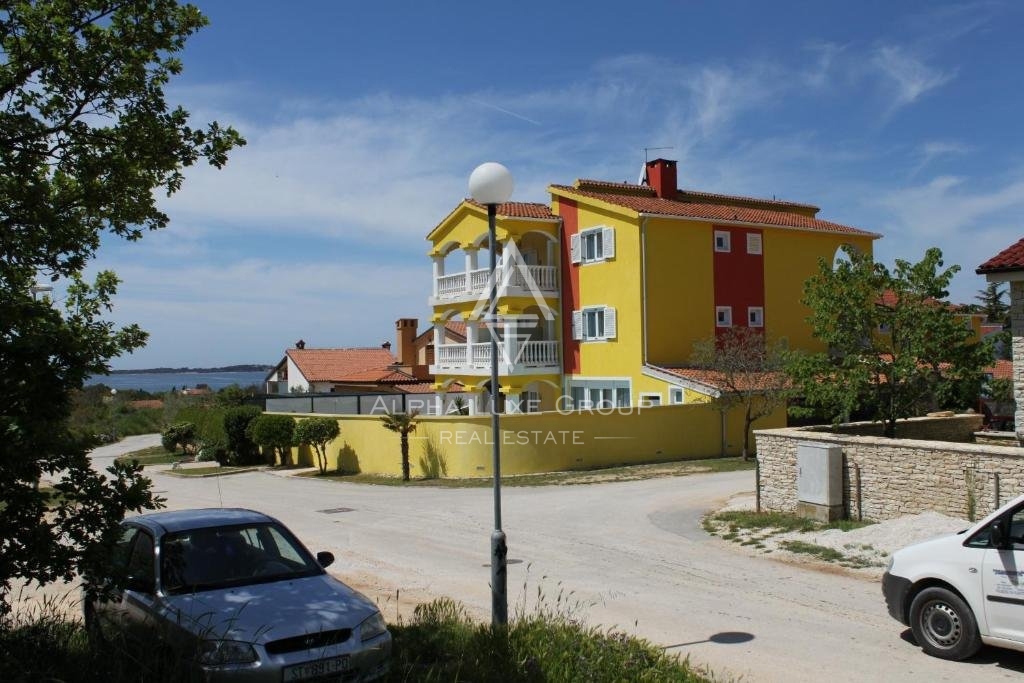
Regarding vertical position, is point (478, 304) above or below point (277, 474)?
above

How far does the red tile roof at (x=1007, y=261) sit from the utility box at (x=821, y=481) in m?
5.06

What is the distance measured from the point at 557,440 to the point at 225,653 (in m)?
20.2

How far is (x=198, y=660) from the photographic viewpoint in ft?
20.4

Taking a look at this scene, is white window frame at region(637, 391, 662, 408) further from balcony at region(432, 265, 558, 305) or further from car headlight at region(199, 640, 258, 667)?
car headlight at region(199, 640, 258, 667)

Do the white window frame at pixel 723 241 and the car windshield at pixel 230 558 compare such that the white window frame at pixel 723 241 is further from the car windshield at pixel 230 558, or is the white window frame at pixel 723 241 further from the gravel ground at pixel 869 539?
the car windshield at pixel 230 558

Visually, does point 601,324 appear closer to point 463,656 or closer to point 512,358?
point 512,358

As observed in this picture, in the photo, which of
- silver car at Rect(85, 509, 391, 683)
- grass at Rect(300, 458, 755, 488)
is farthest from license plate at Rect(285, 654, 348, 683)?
grass at Rect(300, 458, 755, 488)

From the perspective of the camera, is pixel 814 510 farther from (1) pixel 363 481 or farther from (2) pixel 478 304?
(2) pixel 478 304

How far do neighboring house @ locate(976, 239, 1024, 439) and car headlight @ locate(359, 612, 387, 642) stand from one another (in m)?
14.7

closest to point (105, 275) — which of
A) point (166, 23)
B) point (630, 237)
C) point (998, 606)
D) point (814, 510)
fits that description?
point (166, 23)

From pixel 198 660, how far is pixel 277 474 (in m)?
25.0

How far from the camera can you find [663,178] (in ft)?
120

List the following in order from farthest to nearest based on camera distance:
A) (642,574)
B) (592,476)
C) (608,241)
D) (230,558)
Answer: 1. (608,241)
2. (592,476)
3. (642,574)
4. (230,558)

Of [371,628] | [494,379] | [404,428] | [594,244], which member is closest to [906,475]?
[494,379]
